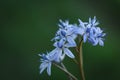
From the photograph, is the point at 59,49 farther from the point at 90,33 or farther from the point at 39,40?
the point at 39,40

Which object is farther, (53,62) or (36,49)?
(36,49)

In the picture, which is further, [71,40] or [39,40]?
[39,40]

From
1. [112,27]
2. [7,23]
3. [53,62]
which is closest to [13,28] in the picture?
[7,23]

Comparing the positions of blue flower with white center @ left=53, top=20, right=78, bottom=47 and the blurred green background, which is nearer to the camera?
blue flower with white center @ left=53, top=20, right=78, bottom=47

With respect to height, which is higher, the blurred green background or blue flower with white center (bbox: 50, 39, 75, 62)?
the blurred green background

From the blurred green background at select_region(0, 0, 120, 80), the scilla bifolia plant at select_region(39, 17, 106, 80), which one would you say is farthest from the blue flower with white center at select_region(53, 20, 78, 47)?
the blurred green background at select_region(0, 0, 120, 80)

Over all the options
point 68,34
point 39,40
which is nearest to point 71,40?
point 68,34

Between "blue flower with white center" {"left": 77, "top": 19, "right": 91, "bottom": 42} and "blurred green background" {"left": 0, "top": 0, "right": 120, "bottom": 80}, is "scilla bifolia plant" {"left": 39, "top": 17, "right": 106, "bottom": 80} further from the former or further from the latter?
"blurred green background" {"left": 0, "top": 0, "right": 120, "bottom": 80}

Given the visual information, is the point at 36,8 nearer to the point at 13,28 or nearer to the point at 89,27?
the point at 13,28

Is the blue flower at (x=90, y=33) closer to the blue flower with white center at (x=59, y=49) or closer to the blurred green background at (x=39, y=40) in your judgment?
the blue flower with white center at (x=59, y=49)
